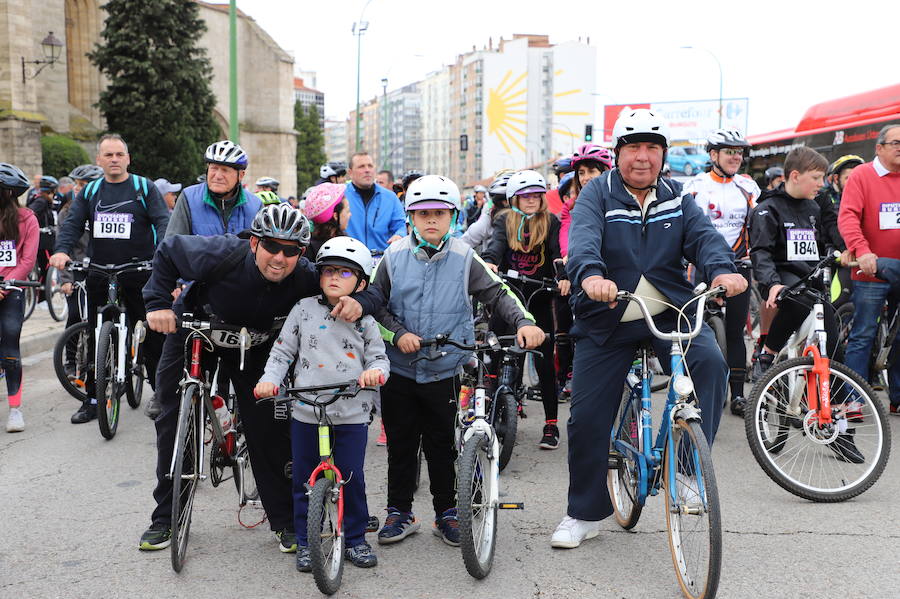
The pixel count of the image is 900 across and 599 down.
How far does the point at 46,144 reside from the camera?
28031 mm

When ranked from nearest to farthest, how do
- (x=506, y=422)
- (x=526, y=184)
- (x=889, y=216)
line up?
(x=506, y=422) < (x=526, y=184) < (x=889, y=216)

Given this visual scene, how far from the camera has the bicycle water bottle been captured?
4.52 meters

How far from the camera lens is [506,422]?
555cm

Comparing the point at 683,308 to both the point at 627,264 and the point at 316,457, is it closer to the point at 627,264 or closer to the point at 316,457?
the point at 627,264

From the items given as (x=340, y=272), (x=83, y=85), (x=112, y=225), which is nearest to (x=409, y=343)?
(x=340, y=272)

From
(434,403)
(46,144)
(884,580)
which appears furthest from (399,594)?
(46,144)

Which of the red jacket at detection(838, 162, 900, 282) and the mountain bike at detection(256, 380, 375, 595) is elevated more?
the red jacket at detection(838, 162, 900, 282)

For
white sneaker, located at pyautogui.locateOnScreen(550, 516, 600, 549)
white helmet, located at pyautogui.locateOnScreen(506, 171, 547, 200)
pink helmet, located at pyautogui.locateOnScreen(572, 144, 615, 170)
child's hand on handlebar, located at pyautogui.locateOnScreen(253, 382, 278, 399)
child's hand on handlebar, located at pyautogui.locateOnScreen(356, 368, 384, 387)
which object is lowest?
white sneaker, located at pyautogui.locateOnScreen(550, 516, 600, 549)

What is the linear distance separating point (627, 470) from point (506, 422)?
1.26m

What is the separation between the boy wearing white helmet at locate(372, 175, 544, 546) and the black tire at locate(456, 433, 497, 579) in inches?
17.1

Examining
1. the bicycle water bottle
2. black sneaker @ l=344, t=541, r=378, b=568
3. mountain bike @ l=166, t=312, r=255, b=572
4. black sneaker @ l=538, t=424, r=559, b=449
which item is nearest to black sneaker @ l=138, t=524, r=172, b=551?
mountain bike @ l=166, t=312, r=255, b=572

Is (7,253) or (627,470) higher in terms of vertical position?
(7,253)

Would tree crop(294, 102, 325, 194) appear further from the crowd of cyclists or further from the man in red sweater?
the crowd of cyclists

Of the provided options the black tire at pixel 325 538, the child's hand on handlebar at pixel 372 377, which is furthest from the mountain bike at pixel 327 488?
the child's hand on handlebar at pixel 372 377
